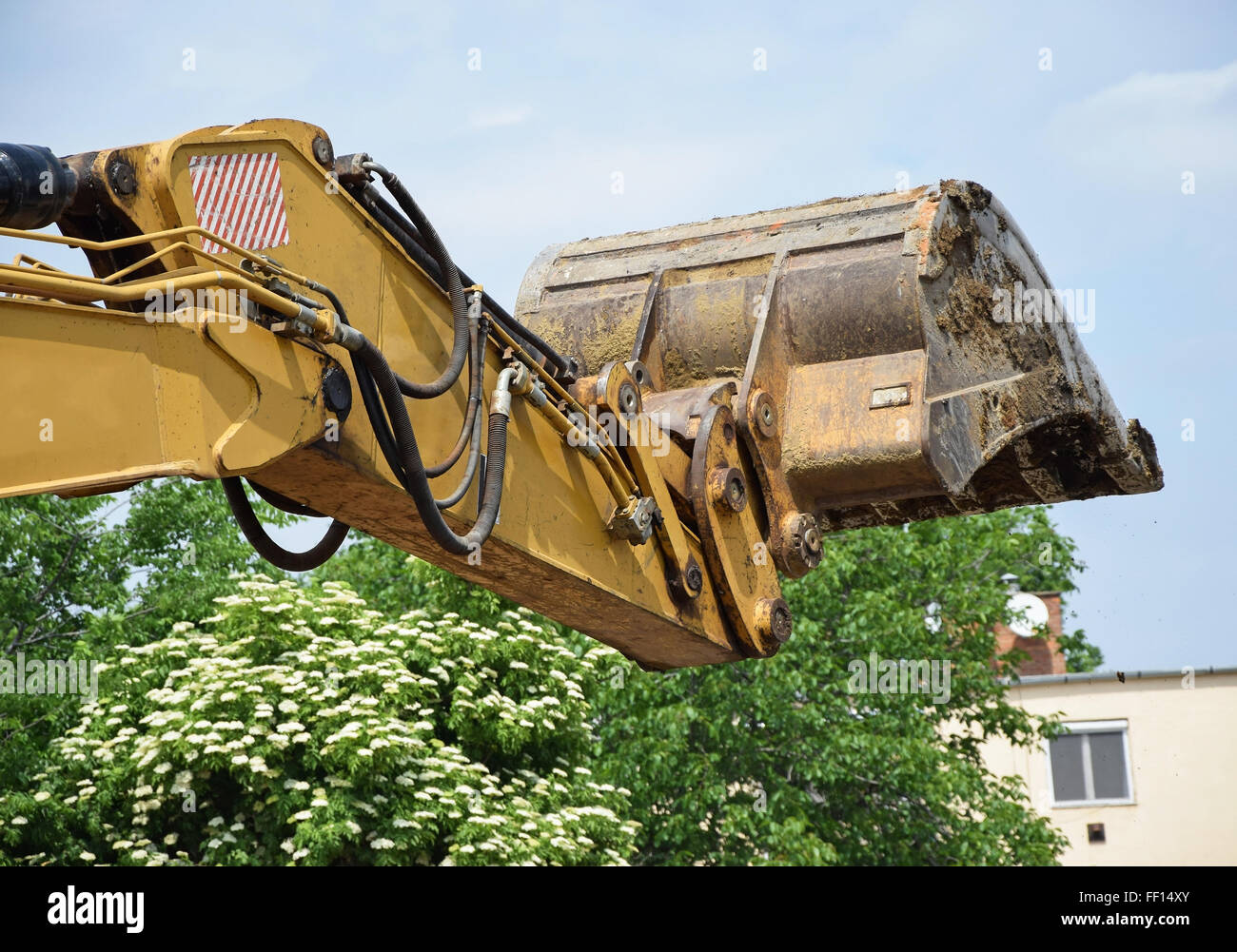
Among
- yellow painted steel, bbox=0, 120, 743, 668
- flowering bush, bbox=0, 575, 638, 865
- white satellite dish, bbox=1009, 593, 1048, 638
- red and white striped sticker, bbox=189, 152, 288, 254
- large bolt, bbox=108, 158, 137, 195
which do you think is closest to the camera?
yellow painted steel, bbox=0, 120, 743, 668

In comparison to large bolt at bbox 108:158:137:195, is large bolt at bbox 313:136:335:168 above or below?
above

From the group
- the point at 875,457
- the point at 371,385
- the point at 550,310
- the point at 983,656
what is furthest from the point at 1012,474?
the point at 983,656

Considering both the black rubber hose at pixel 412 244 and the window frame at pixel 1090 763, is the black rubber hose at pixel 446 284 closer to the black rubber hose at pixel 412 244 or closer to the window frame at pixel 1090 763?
the black rubber hose at pixel 412 244

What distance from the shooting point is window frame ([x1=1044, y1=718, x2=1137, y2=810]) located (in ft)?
79.5

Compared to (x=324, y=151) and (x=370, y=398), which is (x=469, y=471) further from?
(x=324, y=151)

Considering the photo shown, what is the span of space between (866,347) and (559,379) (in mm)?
1484

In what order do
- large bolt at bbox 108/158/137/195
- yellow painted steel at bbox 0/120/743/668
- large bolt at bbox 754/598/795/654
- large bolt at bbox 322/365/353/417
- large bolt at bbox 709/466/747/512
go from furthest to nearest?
large bolt at bbox 754/598/795/654, large bolt at bbox 709/466/747/512, large bolt at bbox 322/365/353/417, large bolt at bbox 108/158/137/195, yellow painted steel at bbox 0/120/743/668

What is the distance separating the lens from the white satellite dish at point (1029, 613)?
25.1 m

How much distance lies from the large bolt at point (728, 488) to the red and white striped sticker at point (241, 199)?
211 centimetres

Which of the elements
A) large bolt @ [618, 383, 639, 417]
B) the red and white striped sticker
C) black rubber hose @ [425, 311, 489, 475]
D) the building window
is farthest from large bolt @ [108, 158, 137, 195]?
the building window

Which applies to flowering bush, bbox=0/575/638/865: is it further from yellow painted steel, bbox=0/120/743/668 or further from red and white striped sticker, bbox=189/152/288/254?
red and white striped sticker, bbox=189/152/288/254

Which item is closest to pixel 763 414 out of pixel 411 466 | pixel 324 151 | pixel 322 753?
pixel 411 466

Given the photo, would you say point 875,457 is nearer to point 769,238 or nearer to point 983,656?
point 769,238

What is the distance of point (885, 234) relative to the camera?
19.1ft
